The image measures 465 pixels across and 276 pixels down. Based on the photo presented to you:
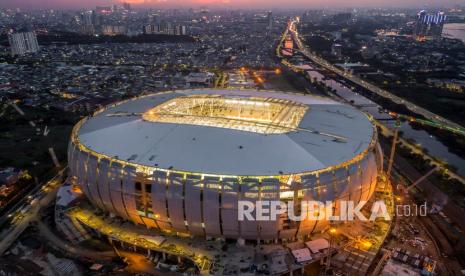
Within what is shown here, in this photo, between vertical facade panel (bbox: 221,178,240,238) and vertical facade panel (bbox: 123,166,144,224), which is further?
vertical facade panel (bbox: 123,166,144,224)

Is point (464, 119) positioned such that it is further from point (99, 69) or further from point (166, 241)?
point (99, 69)

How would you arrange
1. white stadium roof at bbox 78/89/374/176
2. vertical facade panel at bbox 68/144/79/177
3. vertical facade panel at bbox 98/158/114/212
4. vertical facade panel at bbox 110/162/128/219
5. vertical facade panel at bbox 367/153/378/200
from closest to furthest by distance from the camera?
white stadium roof at bbox 78/89/374/176, vertical facade panel at bbox 110/162/128/219, vertical facade panel at bbox 98/158/114/212, vertical facade panel at bbox 367/153/378/200, vertical facade panel at bbox 68/144/79/177

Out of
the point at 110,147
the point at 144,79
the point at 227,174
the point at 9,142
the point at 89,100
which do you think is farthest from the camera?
the point at 144,79

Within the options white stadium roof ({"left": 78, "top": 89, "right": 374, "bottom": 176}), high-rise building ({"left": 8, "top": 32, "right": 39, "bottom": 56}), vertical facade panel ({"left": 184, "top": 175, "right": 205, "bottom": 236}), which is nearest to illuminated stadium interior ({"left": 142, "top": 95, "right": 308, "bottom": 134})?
white stadium roof ({"left": 78, "top": 89, "right": 374, "bottom": 176})

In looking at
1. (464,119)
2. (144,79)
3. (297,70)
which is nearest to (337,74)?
(297,70)

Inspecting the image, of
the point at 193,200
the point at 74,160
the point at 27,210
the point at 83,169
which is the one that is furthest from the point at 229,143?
the point at 27,210

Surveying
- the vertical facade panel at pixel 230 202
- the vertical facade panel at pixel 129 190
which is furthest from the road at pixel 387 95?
the vertical facade panel at pixel 129 190

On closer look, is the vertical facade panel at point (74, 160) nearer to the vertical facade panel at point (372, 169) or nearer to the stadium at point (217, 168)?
the stadium at point (217, 168)

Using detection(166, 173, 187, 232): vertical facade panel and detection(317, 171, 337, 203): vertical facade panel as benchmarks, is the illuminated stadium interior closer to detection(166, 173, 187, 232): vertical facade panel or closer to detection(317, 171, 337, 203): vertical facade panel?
detection(317, 171, 337, 203): vertical facade panel
